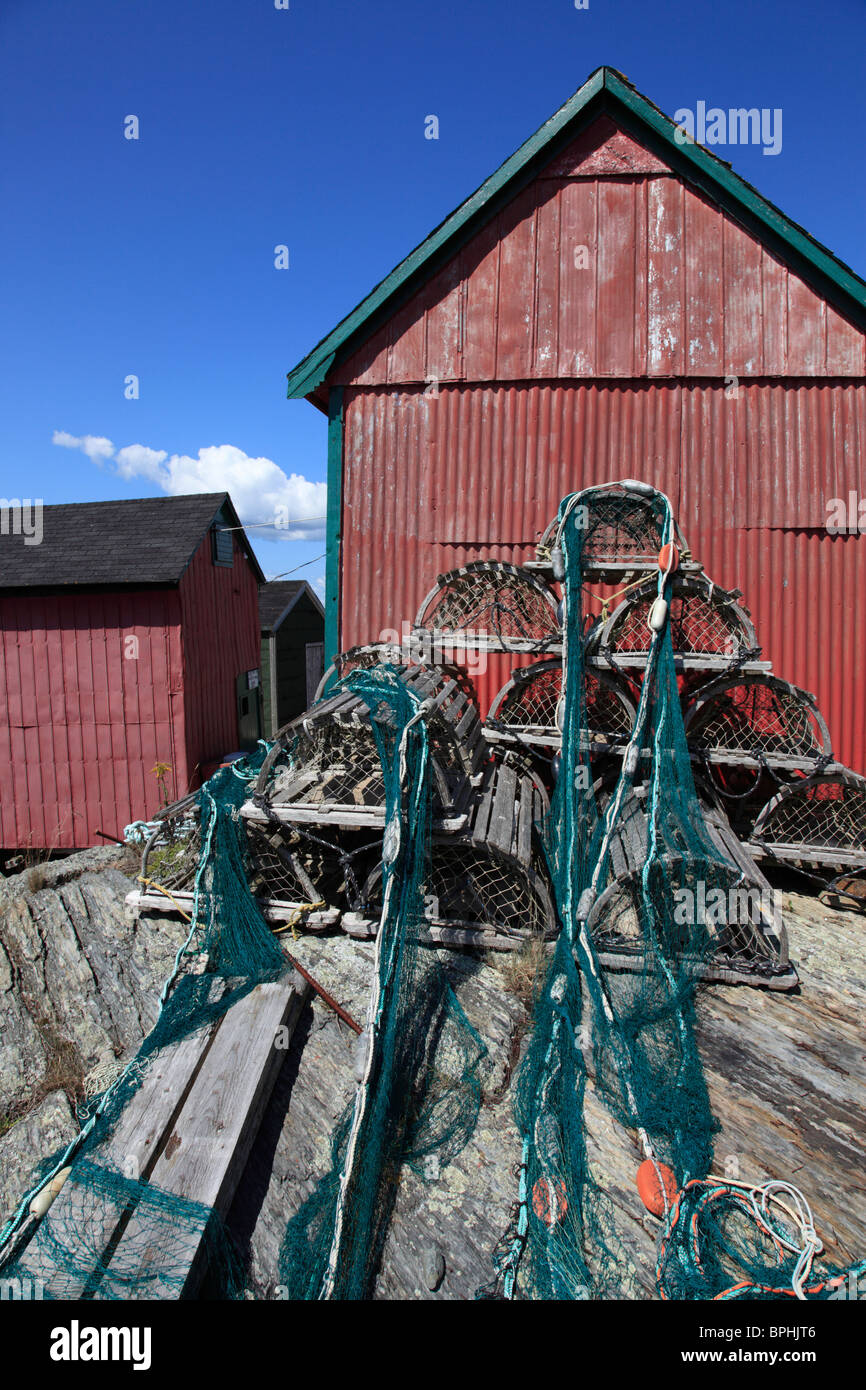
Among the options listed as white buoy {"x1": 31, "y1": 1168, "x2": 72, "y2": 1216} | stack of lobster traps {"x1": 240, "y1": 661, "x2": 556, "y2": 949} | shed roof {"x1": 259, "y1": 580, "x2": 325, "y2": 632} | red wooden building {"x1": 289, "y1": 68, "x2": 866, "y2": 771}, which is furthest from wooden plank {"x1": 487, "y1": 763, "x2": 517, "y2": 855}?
shed roof {"x1": 259, "y1": 580, "x2": 325, "y2": 632}

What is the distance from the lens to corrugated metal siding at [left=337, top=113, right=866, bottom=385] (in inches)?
259

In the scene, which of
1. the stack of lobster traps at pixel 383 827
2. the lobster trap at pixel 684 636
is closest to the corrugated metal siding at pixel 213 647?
the stack of lobster traps at pixel 383 827

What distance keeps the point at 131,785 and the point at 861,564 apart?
934 centimetres

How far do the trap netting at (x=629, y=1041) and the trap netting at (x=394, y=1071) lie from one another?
39 centimetres

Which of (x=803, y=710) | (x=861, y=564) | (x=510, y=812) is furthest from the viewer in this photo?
(x=861, y=564)

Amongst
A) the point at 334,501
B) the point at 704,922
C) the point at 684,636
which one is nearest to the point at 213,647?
the point at 334,501

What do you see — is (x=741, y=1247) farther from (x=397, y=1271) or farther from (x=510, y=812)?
(x=510, y=812)

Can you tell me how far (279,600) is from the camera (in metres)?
17.6

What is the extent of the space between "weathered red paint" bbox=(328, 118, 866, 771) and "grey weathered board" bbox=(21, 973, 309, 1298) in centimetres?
421

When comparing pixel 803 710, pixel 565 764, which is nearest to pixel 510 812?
pixel 565 764

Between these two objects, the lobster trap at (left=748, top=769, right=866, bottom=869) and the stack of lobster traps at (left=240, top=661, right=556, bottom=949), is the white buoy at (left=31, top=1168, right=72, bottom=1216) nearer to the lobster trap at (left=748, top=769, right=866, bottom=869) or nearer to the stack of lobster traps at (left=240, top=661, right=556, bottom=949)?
the stack of lobster traps at (left=240, top=661, right=556, bottom=949)

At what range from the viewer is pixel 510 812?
463cm

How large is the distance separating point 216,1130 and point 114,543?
9.92m

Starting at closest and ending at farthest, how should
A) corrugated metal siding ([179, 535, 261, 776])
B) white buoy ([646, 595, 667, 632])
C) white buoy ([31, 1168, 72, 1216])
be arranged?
white buoy ([31, 1168, 72, 1216]) < white buoy ([646, 595, 667, 632]) < corrugated metal siding ([179, 535, 261, 776])
